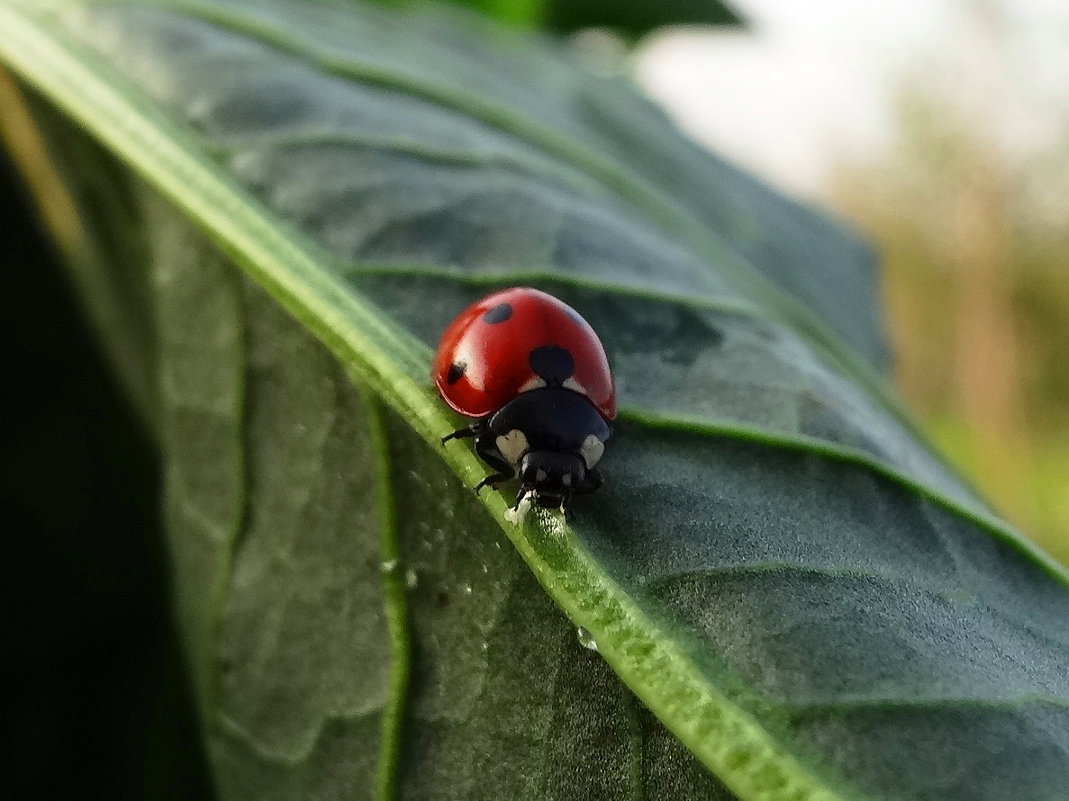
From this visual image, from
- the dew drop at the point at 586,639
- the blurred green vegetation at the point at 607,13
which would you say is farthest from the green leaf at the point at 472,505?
the blurred green vegetation at the point at 607,13

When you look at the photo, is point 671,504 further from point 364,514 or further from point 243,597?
point 243,597

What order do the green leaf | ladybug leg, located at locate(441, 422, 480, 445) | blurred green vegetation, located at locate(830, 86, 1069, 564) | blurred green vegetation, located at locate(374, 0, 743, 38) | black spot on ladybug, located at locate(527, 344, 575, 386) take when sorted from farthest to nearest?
1. blurred green vegetation, located at locate(830, 86, 1069, 564)
2. blurred green vegetation, located at locate(374, 0, 743, 38)
3. black spot on ladybug, located at locate(527, 344, 575, 386)
4. ladybug leg, located at locate(441, 422, 480, 445)
5. the green leaf

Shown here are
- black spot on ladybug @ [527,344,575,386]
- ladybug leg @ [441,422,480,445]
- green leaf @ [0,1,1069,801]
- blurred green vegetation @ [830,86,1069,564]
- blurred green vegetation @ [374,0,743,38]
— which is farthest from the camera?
blurred green vegetation @ [830,86,1069,564]

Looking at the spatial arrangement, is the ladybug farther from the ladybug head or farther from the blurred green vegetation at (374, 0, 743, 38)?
the blurred green vegetation at (374, 0, 743, 38)

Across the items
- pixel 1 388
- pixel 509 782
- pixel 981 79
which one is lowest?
pixel 981 79

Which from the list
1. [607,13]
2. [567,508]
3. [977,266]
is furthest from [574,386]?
[977,266]

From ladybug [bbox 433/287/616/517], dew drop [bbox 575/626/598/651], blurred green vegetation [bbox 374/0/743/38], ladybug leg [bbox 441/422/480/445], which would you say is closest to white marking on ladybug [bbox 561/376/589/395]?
ladybug [bbox 433/287/616/517]

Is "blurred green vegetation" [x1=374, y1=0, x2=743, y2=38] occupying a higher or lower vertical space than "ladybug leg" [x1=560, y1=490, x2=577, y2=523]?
lower

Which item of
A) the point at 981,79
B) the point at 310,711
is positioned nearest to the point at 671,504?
the point at 310,711
